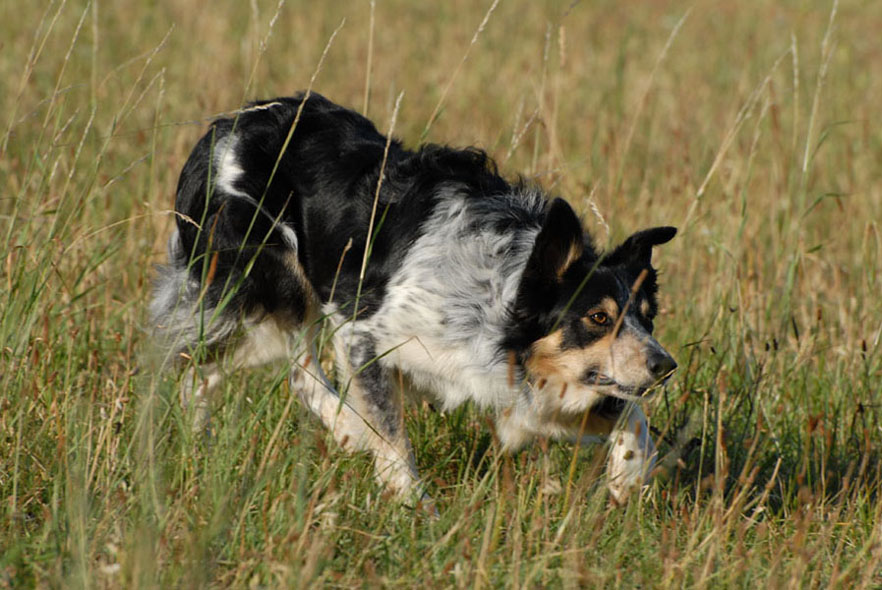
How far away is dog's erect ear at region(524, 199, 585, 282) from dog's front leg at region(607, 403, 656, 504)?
21.1 inches

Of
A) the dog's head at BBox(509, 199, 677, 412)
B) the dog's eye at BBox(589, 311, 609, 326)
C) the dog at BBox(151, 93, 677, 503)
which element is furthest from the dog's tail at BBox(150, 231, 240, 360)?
the dog's eye at BBox(589, 311, 609, 326)

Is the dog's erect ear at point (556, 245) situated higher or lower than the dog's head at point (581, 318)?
higher

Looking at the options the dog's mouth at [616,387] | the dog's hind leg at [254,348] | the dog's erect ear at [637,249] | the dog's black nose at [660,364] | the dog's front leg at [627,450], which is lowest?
the dog's hind leg at [254,348]

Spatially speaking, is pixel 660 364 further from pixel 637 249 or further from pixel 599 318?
pixel 637 249

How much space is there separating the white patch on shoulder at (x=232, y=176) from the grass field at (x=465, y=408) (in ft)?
0.83

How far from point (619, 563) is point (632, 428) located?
0.77 metres

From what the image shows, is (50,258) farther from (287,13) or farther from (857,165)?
(287,13)

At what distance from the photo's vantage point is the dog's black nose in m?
3.38

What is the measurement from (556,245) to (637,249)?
36 centimetres

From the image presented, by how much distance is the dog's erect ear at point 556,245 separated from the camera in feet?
11.3

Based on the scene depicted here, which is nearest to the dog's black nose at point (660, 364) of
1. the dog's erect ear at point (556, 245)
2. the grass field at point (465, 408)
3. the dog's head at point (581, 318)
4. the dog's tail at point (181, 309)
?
the dog's head at point (581, 318)

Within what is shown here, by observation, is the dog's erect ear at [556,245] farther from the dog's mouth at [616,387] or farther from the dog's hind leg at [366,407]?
the dog's hind leg at [366,407]

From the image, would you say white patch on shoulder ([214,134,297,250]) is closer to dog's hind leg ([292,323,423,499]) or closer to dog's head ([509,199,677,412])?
dog's hind leg ([292,323,423,499])

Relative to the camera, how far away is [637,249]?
3752 millimetres
